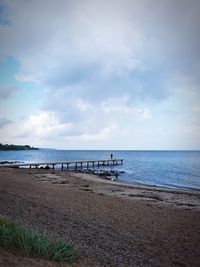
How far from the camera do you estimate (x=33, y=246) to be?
474 cm

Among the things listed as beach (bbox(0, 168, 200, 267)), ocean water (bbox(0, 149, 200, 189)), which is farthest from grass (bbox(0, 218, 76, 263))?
ocean water (bbox(0, 149, 200, 189))

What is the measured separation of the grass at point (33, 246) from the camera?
4605 mm

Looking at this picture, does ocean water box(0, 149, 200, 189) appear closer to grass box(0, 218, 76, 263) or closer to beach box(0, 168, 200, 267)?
beach box(0, 168, 200, 267)

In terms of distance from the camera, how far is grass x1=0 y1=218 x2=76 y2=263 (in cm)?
461

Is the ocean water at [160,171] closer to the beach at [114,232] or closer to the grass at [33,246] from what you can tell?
the beach at [114,232]

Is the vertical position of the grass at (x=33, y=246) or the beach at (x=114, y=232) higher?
the grass at (x=33, y=246)

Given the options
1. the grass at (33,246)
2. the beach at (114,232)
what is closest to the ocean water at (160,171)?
the beach at (114,232)

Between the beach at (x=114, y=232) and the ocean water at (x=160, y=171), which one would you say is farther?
the ocean water at (x=160, y=171)

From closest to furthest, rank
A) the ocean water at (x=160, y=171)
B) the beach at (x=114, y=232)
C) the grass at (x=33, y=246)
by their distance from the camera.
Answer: the grass at (x=33, y=246)
the beach at (x=114, y=232)
the ocean water at (x=160, y=171)

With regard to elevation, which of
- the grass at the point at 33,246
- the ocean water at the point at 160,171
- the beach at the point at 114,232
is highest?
the grass at the point at 33,246

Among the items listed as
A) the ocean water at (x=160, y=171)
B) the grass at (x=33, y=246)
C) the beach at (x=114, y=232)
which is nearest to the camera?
the grass at (x=33, y=246)

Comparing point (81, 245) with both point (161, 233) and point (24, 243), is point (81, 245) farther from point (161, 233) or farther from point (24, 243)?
point (161, 233)

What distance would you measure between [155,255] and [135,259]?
0.75 meters

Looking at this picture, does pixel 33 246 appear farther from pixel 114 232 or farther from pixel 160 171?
pixel 160 171
